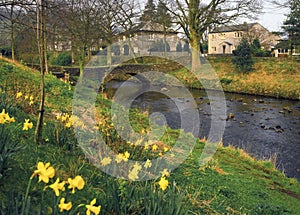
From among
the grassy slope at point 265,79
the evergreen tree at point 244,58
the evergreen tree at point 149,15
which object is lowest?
the grassy slope at point 265,79

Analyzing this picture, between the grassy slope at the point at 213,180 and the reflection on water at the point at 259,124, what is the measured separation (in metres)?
1.55

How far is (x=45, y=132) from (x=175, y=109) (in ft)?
44.6

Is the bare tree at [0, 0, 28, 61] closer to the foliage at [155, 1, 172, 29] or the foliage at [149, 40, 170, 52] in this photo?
the foliage at [155, 1, 172, 29]

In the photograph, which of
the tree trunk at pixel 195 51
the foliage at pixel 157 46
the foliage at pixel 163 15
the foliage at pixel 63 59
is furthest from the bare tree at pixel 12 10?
the foliage at pixel 157 46

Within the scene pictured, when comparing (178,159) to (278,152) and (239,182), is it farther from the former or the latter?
(278,152)

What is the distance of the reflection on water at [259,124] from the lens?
1048 cm

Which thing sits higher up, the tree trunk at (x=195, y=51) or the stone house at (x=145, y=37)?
the stone house at (x=145, y=37)

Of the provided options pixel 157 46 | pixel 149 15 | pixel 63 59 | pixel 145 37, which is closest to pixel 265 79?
pixel 149 15

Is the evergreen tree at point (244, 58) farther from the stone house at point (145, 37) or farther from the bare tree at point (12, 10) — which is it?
the bare tree at point (12, 10)

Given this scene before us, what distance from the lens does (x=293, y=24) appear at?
2792 centimetres

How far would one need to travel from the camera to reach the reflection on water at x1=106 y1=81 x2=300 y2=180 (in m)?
10.5

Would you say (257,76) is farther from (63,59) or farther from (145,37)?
(63,59)

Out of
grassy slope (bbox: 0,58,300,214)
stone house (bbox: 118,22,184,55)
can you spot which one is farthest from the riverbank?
grassy slope (bbox: 0,58,300,214)

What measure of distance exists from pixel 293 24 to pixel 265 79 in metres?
6.68
